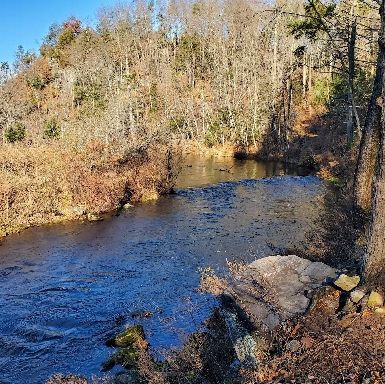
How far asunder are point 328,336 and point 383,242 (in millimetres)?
1689

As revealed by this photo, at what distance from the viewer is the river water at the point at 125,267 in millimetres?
8188

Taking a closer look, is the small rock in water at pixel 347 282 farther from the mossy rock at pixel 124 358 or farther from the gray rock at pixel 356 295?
the mossy rock at pixel 124 358

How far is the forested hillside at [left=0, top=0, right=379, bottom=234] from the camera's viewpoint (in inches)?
755

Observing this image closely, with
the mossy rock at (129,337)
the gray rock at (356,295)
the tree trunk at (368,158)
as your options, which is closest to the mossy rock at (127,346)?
the mossy rock at (129,337)

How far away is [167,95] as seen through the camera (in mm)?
49594

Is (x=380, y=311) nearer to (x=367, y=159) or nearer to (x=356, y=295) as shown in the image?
(x=356, y=295)

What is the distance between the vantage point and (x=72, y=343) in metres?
8.30

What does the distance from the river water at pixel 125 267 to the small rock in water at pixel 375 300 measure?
3.28 m

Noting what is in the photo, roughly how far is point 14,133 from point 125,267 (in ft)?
68.0

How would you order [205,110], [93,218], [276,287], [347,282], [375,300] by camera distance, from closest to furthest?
[375,300] < [347,282] < [276,287] < [93,218] < [205,110]

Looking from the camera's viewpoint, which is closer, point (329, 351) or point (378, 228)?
point (329, 351)

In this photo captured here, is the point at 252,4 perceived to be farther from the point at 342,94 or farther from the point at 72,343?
the point at 72,343

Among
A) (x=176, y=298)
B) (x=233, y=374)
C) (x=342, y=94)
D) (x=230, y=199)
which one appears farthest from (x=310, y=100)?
→ (x=233, y=374)

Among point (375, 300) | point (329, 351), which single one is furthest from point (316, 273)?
point (329, 351)
